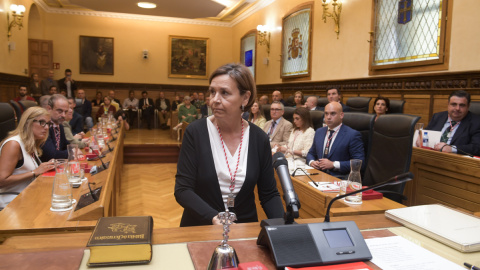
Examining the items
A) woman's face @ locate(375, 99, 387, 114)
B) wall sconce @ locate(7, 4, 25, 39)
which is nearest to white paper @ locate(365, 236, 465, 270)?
woman's face @ locate(375, 99, 387, 114)

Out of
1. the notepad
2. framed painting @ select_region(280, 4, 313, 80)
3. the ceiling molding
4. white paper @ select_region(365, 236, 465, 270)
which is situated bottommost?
white paper @ select_region(365, 236, 465, 270)

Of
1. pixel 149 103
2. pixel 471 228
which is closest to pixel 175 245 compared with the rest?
pixel 471 228

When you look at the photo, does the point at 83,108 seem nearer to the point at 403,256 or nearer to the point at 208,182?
the point at 208,182

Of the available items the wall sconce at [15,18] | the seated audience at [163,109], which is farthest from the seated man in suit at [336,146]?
the seated audience at [163,109]

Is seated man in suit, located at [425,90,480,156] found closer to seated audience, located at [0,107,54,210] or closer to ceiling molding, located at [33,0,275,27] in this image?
seated audience, located at [0,107,54,210]

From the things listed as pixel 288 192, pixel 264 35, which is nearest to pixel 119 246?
pixel 288 192

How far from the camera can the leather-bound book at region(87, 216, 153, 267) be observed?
1.00m

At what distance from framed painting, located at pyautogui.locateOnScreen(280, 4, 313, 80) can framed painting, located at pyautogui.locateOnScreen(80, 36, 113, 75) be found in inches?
284

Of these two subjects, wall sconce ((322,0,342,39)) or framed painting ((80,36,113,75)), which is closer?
wall sconce ((322,0,342,39))

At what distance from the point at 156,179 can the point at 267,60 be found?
589cm

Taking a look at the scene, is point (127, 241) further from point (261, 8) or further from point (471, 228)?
point (261, 8)

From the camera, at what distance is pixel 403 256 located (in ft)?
3.66

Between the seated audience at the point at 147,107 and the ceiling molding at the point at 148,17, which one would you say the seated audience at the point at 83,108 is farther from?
the ceiling molding at the point at 148,17

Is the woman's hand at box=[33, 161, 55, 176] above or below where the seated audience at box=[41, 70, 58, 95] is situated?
below
